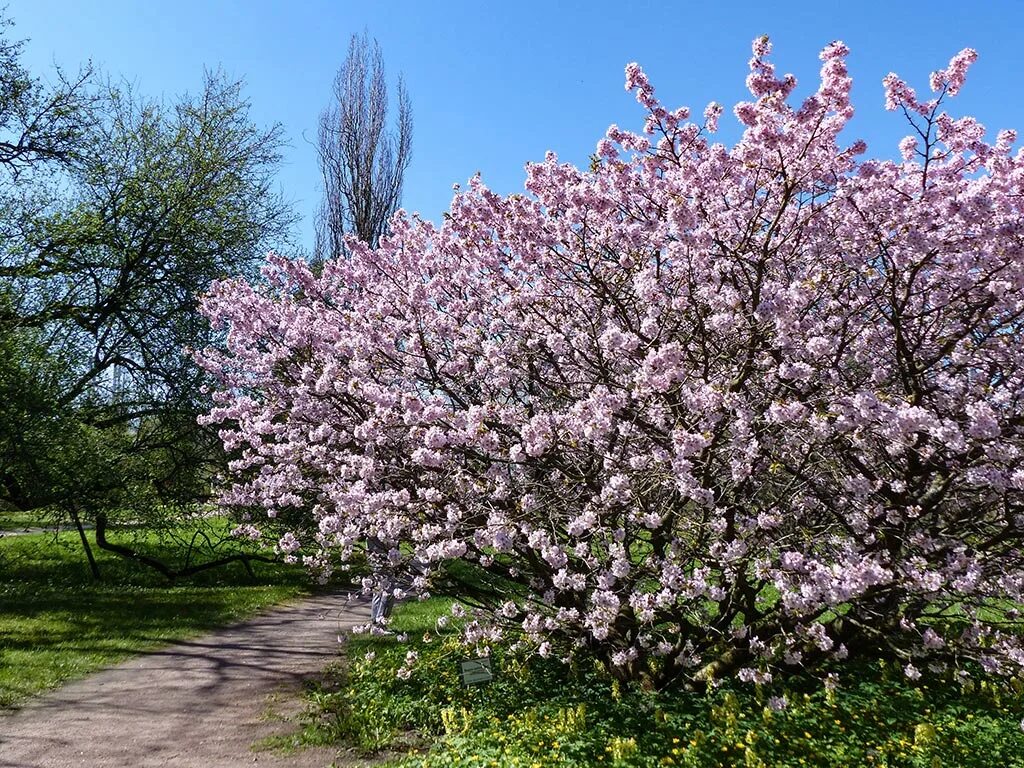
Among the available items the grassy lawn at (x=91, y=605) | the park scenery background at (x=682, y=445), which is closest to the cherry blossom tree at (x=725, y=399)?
the park scenery background at (x=682, y=445)

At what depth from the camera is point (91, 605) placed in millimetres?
12430

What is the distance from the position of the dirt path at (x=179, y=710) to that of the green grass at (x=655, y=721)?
1.89ft

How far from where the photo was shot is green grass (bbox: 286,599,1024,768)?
15.9ft

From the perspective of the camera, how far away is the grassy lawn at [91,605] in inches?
345

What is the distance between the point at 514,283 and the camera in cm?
661

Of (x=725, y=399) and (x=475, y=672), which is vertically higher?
(x=725, y=399)

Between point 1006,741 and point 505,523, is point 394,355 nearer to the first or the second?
point 505,523

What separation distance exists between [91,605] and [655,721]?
10.9 meters

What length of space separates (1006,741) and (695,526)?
2688 millimetres

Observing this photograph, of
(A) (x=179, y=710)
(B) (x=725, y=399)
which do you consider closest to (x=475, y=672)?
(A) (x=179, y=710)

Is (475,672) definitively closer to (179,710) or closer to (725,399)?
(179,710)

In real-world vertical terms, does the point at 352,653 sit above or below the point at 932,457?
below

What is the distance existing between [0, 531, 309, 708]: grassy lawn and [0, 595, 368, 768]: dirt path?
0.57 m

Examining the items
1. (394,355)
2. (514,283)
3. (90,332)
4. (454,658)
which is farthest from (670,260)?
(90,332)
